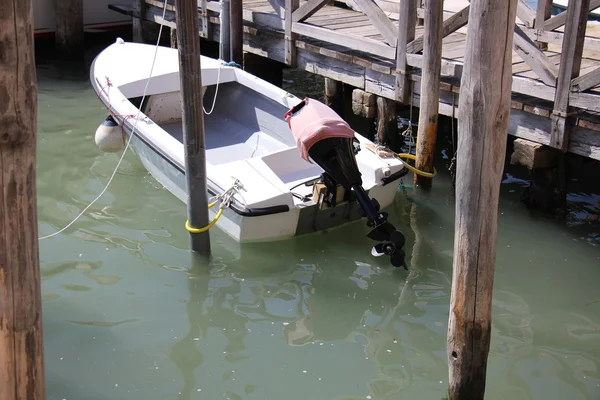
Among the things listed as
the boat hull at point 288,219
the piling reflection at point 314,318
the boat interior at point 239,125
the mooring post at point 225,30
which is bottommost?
the piling reflection at point 314,318

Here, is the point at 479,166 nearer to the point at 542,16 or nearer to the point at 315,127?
the point at 315,127

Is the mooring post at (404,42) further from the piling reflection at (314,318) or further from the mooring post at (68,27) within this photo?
the mooring post at (68,27)

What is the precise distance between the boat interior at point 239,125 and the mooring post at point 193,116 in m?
1.21

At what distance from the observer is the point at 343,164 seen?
580 centimetres

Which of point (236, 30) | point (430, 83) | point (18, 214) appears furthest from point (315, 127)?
point (18, 214)

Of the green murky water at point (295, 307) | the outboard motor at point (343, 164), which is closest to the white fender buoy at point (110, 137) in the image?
the green murky water at point (295, 307)

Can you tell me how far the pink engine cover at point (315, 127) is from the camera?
5773 mm

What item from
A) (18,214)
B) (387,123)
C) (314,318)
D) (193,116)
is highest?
(18,214)

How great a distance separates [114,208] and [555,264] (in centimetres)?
368

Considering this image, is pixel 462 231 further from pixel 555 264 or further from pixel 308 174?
pixel 308 174

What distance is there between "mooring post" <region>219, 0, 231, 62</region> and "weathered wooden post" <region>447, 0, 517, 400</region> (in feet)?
17.2

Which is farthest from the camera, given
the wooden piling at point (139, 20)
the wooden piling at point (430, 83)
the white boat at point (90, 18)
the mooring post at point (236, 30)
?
the white boat at point (90, 18)

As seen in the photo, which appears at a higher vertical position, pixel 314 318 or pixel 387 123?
pixel 387 123

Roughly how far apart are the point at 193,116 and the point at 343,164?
1157mm
